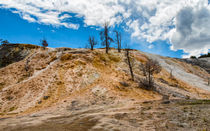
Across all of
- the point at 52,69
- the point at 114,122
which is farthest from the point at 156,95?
the point at 52,69

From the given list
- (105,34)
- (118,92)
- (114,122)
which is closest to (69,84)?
(118,92)

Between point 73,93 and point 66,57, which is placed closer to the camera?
point 73,93

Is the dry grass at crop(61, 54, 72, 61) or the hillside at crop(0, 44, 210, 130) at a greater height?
Result: the dry grass at crop(61, 54, 72, 61)

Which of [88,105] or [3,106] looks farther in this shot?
[3,106]

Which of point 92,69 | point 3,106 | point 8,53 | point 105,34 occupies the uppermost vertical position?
point 105,34

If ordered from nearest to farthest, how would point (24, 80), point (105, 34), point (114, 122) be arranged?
point (114, 122) → point (24, 80) → point (105, 34)

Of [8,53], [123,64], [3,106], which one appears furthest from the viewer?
[8,53]

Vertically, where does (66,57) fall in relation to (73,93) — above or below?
above

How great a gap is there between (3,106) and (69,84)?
9.26 metres

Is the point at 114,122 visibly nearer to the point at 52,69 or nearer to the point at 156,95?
the point at 156,95

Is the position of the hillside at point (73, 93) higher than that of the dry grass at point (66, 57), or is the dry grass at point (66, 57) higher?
the dry grass at point (66, 57)

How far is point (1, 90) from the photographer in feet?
69.5

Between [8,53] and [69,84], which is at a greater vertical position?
[8,53]

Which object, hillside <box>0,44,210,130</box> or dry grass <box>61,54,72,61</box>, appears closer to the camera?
hillside <box>0,44,210,130</box>
